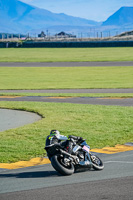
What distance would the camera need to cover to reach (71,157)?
36.7ft

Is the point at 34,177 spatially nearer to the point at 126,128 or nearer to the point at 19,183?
the point at 19,183

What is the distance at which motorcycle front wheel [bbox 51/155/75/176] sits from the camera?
10.9m

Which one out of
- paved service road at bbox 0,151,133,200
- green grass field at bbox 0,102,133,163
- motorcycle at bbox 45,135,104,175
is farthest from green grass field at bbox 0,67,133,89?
motorcycle at bbox 45,135,104,175

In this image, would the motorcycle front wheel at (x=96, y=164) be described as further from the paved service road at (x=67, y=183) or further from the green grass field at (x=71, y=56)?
the green grass field at (x=71, y=56)

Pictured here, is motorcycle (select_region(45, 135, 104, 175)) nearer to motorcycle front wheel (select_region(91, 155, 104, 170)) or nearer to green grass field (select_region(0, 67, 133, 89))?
motorcycle front wheel (select_region(91, 155, 104, 170))

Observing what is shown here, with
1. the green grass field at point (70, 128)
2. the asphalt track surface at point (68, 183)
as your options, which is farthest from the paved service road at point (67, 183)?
the green grass field at point (70, 128)

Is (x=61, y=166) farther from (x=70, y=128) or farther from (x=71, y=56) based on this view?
(x=71, y=56)

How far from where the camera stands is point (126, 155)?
1416 cm

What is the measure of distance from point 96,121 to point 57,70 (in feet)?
126

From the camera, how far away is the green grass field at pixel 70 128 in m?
15.5

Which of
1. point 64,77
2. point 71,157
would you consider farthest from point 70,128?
point 64,77

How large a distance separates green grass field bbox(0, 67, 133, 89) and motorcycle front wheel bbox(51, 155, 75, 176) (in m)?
29.2

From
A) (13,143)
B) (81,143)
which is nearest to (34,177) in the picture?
(81,143)

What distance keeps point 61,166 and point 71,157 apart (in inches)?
15.2
